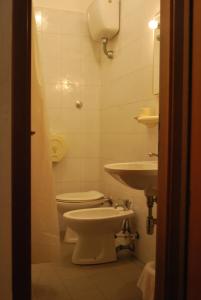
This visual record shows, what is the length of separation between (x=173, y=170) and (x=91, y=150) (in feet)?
7.89

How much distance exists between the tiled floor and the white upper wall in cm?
250

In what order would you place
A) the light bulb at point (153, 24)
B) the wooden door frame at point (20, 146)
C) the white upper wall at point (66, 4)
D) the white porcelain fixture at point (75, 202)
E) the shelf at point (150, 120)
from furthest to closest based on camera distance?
the white upper wall at point (66, 4) → the white porcelain fixture at point (75, 202) → the light bulb at point (153, 24) → the shelf at point (150, 120) → the wooden door frame at point (20, 146)

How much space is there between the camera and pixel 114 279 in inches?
88.4

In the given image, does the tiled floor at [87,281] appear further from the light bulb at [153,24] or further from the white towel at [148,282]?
the light bulb at [153,24]

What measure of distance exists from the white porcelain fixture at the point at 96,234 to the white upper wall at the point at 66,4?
7.11ft

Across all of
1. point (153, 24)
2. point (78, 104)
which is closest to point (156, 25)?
point (153, 24)

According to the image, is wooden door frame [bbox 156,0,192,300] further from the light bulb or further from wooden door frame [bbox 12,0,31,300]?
the light bulb

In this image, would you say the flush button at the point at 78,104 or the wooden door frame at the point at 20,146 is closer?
the wooden door frame at the point at 20,146

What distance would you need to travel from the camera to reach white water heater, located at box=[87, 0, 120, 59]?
289 cm

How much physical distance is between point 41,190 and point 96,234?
33.5 inches

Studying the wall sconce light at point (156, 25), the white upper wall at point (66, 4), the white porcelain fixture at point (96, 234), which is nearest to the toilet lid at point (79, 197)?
the white porcelain fixture at point (96, 234)

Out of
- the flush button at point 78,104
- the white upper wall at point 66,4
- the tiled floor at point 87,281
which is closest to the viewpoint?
the tiled floor at point 87,281

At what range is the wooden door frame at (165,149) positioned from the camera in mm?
984

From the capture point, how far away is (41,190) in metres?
1.79
